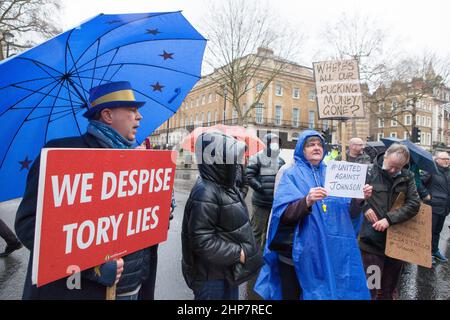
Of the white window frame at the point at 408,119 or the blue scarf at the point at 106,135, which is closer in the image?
the blue scarf at the point at 106,135

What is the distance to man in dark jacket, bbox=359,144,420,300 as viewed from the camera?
3.01m

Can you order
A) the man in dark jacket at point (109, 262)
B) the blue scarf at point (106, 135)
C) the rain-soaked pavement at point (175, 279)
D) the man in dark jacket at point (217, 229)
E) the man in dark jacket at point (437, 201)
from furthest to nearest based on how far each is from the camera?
the man in dark jacket at point (437, 201) → the rain-soaked pavement at point (175, 279) → the man in dark jacket at point (217, 229) → the blue scarf at point (106, 135) → the man in dark jacket at point (109, 262)

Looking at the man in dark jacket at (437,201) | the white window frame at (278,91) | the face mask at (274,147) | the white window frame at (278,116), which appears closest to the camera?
the face mask at (274,147)

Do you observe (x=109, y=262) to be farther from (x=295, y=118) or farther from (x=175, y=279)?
(x=295, y=118)

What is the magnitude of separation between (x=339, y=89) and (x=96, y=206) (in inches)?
114

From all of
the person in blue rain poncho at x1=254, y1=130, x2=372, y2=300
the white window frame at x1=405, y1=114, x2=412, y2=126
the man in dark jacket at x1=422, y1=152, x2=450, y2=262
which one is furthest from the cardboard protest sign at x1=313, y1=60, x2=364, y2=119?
the white window frame at x1=405, y1=114, x2=412, y2=126

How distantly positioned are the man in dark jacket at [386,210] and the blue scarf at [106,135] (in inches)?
95.6

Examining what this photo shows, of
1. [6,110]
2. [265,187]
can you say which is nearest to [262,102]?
[265,187]

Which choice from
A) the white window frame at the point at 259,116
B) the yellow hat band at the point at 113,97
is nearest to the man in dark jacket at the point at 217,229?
the yellow hat band at the point at 113,97

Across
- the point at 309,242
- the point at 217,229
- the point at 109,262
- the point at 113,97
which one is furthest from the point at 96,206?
the point at 309,242

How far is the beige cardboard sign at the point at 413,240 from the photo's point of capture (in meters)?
2.96

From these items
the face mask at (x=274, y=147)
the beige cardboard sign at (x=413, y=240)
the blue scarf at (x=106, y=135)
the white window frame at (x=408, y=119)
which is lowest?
the beige cardboard sign at (x=413, y=240)

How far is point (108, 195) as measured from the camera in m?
1.54

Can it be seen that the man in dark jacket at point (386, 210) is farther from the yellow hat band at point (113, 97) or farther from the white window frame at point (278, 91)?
the white window frame at point (278, 91)
